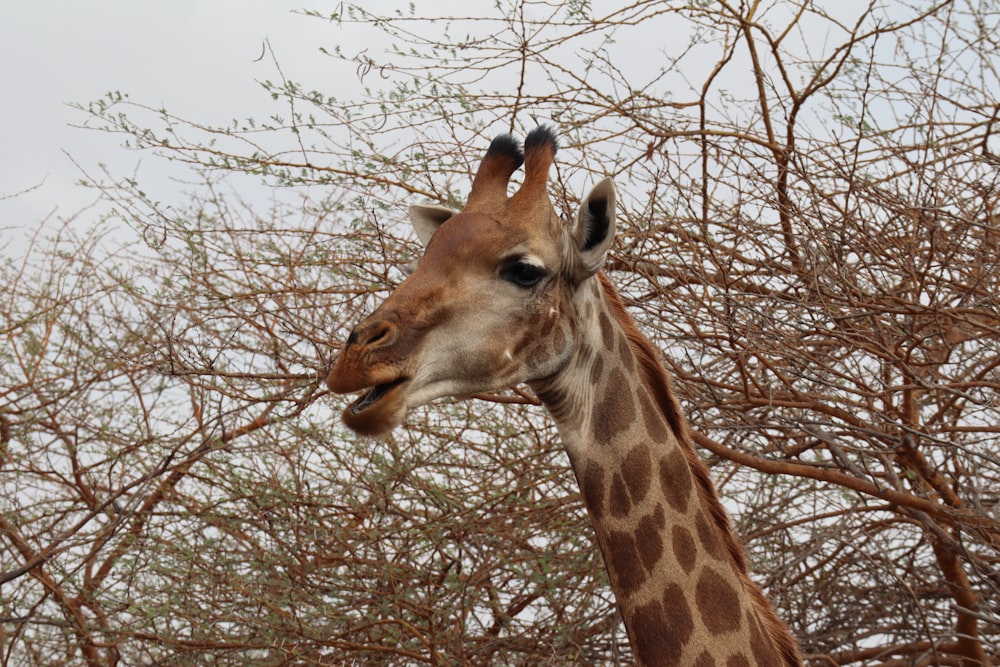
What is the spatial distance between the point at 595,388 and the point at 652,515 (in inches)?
15.3

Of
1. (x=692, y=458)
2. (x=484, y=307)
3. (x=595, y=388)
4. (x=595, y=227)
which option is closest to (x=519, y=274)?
(x=484, y=307)

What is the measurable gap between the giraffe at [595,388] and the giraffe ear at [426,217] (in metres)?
0.43

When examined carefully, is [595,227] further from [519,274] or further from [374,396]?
[374,396]

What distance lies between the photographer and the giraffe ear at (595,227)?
10.1 feet

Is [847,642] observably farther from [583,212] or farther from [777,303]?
[583,212]

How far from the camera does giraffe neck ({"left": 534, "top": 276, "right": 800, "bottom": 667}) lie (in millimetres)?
2959

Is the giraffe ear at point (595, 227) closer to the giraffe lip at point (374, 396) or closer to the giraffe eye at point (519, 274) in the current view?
the giraffe eye at point (519, 274)

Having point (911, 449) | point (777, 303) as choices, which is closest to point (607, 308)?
point (777, 303)

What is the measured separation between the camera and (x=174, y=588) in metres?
5.80

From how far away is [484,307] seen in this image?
299 centimetres

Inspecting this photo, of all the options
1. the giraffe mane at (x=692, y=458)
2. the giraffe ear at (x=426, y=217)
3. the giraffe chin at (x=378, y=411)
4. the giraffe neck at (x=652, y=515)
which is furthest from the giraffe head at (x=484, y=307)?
the giraffe ear at (x=426, y=217)

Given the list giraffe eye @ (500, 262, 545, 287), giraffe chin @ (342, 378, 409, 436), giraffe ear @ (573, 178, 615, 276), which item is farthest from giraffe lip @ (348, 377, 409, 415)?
giraffe ear @ (573, 178, 615, 276)

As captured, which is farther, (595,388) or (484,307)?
(595,388)

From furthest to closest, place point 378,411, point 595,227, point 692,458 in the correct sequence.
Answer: point 692,458
point 595,227
point 378,411
